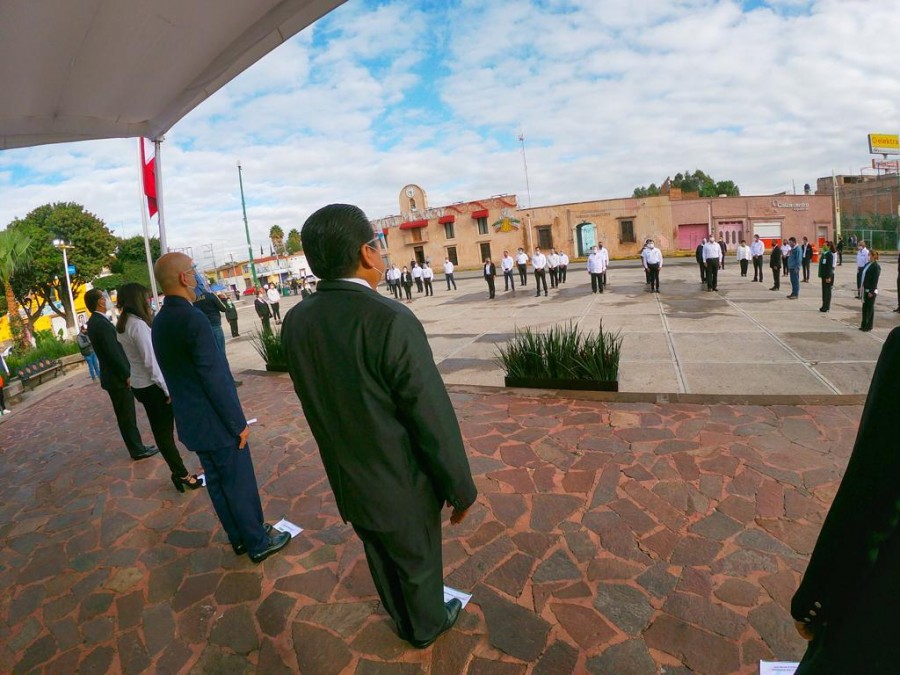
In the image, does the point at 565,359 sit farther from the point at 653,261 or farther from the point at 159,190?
the point at 653,261

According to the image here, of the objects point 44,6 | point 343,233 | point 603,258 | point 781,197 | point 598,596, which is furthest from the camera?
point 781,197

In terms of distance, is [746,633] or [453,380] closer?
[746,633]

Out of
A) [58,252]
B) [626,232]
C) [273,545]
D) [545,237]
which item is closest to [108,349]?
[273,545]

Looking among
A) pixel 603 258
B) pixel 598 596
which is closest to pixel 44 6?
pixel 598 596

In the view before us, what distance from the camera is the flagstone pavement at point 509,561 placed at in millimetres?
2258

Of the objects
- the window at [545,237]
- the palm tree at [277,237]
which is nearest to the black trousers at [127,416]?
the window at [545,237]

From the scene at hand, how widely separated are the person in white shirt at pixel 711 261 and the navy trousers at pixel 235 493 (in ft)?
42.9

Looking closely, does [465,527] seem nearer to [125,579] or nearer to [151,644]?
[151,644]

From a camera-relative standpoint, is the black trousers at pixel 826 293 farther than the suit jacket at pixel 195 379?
Yes

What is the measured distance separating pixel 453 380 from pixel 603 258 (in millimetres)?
9683

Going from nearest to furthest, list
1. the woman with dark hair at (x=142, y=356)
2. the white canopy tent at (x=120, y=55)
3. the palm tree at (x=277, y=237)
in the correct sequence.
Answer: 1. the white canopy tent at (x=120, y=55)
2. the woman with dark hair at (x=142, y=356)
3. the palm tree at (x=277, y=237)

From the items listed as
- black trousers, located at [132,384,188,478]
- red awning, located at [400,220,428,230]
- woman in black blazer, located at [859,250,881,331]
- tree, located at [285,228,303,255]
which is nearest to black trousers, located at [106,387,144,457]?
black trousers, located at [132,384,188,478]

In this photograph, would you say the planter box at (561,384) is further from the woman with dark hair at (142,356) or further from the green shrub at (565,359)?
the woman with dark hair at (142,356)

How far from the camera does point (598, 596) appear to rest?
249 centimetres
